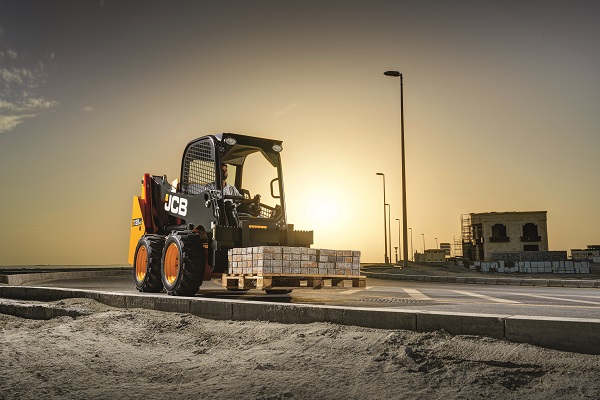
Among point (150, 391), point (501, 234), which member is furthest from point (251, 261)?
point (501, 234)

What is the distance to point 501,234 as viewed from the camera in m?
67.0

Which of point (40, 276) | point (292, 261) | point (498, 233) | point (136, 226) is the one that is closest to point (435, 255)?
point (498, 233)

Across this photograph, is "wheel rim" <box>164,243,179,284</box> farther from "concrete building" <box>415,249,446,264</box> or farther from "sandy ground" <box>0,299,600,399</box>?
"concrete building" <box>415,249,446,264</box>

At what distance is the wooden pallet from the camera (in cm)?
939

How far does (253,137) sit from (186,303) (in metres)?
4.24

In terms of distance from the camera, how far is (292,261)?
9.76 m

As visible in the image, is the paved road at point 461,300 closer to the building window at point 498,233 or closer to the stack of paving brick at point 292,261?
the stack of paving brick at point 292,261

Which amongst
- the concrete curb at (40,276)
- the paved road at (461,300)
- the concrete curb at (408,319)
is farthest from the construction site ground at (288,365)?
the concrete curb at (40,276)

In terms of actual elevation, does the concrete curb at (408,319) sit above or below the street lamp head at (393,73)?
below

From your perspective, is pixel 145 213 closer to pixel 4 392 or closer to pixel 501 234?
pixel 4 392

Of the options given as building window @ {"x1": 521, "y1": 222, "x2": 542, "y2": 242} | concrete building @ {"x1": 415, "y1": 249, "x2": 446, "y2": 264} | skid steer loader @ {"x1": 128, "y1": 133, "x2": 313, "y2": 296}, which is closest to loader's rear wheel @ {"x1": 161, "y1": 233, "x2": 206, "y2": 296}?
skid steer loader @ {"x1": 128, "y1": 133, "x2": 313, "y2": 296}

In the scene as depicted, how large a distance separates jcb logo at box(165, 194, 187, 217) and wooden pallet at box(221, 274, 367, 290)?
213cm

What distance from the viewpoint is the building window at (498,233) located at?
66.7 meters

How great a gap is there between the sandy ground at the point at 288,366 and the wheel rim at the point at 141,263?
548 cm
